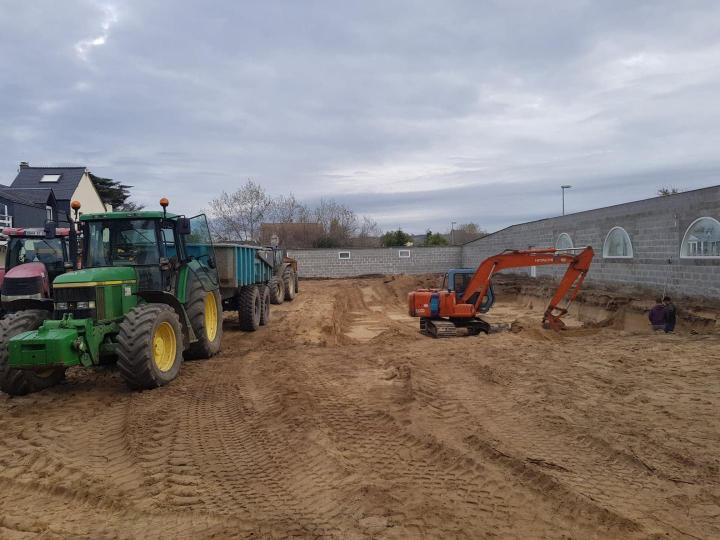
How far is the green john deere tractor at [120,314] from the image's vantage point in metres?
6.85

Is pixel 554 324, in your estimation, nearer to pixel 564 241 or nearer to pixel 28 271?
pixel 564 241

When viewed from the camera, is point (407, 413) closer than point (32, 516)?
No

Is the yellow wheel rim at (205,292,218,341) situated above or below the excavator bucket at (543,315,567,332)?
above

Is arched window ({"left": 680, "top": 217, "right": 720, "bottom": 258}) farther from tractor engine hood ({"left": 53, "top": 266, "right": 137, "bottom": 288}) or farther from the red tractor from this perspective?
the red tractor

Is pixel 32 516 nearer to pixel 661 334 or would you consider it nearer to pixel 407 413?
pixel 407 413

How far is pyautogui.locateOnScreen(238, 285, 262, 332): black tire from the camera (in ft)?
43.5

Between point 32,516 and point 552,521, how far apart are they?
3.77 meters

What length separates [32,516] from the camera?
157 inches

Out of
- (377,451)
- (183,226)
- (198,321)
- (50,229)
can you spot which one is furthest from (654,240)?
(50,229)

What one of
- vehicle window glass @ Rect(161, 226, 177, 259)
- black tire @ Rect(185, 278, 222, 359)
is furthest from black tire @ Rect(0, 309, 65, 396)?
black tire @ Rect(185, 278, 222, 359)

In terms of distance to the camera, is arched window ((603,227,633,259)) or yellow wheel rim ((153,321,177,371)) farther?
arched window ((603,227,633,259))

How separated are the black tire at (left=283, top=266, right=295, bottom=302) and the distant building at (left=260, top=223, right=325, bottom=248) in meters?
22.0

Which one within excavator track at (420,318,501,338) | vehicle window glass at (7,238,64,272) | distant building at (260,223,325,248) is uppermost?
distant building at (260,223,325,248)

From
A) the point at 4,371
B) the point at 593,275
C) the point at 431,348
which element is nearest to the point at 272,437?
the point at 4,371
